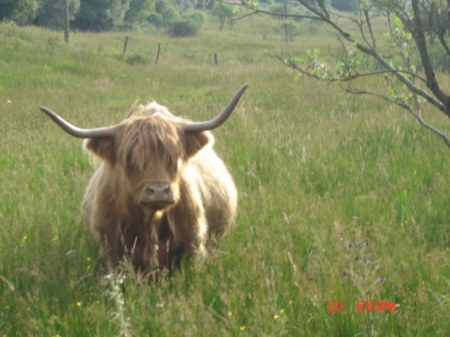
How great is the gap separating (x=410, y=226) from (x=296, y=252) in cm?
104

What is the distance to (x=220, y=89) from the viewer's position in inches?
596

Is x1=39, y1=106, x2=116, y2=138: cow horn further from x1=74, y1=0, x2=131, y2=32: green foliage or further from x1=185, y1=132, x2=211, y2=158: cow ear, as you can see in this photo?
x1=74, y1=0, x2=131, y2=32: green foliage

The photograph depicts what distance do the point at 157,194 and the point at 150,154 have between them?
0.36 meters

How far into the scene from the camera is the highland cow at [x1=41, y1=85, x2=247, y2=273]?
3.69 m

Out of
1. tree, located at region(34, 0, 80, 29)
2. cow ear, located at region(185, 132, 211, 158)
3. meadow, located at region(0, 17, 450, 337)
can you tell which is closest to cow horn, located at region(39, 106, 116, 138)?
cow ear, located at region(185, 132, 211, 158)

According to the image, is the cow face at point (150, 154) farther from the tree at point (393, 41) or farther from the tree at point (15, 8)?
the tree at point (15, 8)

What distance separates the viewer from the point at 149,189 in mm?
3523

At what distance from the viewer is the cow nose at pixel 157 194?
3.48 meters

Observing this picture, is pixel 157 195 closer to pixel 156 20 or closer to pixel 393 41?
pixel 393 41

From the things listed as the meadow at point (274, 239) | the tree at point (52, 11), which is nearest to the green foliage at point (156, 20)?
the tree at point (52, 11)
